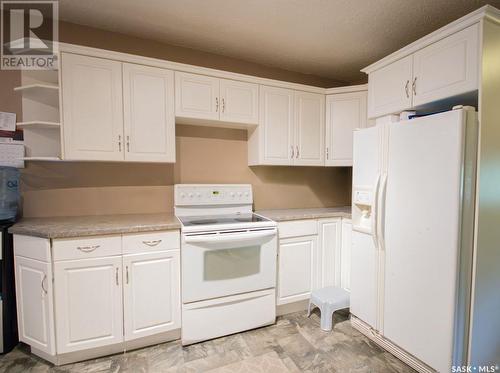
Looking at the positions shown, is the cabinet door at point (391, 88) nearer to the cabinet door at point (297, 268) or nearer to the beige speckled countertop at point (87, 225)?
the cabinet door at point (297, 268)

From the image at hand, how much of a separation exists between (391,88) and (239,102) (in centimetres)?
126

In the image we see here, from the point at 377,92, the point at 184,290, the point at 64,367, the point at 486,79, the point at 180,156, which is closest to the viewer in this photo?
the point at 486,79

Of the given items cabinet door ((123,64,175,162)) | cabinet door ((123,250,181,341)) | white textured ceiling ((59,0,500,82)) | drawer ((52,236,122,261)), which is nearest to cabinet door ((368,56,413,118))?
white textured ceiling ((59,0,500,82))

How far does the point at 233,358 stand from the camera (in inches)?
68.4

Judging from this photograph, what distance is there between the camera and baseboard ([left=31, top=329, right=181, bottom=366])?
1.66 m

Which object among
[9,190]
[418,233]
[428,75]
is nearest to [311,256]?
[418,233]

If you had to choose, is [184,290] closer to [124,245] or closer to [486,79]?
[124,245]

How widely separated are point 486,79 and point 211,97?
1870 millimetres

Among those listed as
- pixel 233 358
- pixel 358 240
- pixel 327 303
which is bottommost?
pixel 233 358

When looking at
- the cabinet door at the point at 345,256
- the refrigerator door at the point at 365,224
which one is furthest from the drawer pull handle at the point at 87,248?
the cabinet door at the point at 345,256

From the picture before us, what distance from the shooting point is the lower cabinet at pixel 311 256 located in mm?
2213

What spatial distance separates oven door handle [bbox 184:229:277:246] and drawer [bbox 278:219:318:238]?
0.17 metres

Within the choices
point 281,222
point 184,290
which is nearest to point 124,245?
point 184,290

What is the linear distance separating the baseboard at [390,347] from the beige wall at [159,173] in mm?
1311
